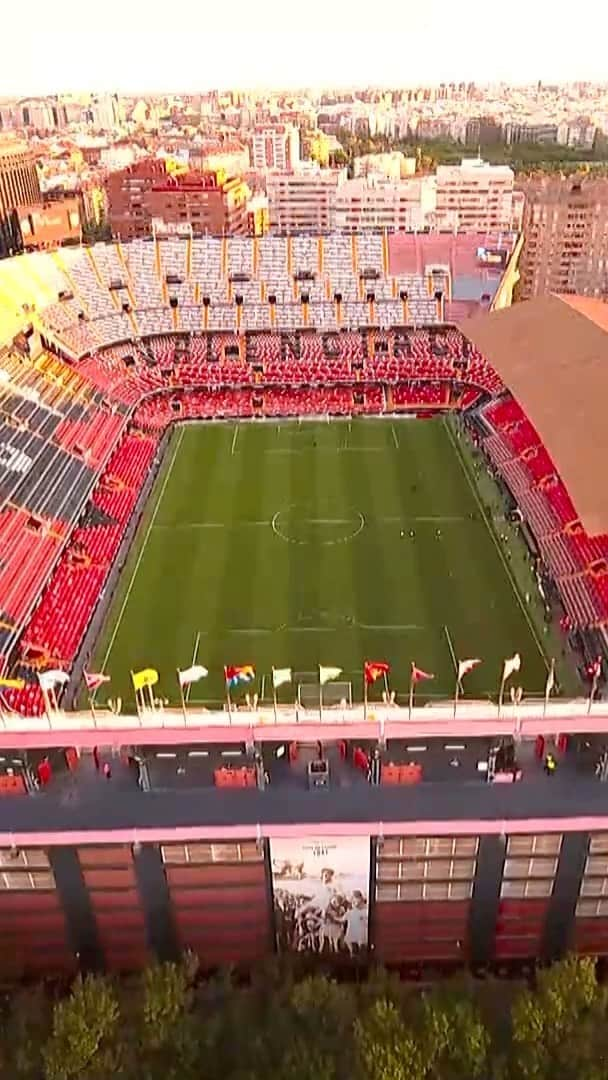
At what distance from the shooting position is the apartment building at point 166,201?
388 ft

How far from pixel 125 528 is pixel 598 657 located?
26977 mm

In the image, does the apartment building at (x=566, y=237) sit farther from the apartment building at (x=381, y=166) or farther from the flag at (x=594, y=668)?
the apartment building at (x=381, y=166)

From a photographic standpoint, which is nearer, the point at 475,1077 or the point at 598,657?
the point at 475,1077

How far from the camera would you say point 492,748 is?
24812 millimetres

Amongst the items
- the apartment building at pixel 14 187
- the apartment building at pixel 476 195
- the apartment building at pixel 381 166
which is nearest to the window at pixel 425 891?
the apartment building at pixel 14 187

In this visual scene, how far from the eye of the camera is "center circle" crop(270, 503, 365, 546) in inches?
1841

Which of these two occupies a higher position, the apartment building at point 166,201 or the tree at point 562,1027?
the apartment building at point 166,201

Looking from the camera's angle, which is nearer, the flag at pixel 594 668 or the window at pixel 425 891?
the window at pixel 425 891

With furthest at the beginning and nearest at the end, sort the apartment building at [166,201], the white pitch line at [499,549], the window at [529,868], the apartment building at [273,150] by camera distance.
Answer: the apartment building at [273,150] < the apartment building at [166,201] < the white pitch line at [499,549] < the window at [529,868]

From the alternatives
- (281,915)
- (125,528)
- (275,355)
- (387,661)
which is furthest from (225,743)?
(275,355)

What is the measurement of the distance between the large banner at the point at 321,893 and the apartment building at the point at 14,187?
11829cm

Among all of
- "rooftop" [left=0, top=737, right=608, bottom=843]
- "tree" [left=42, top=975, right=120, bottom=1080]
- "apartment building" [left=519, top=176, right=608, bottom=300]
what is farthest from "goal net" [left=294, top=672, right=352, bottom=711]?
"apartment building" [left=519, top=176, right=608, bottom=300]

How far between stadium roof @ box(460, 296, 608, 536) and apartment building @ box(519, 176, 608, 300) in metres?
38.7

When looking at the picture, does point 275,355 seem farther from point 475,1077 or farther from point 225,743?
point 475,1077
